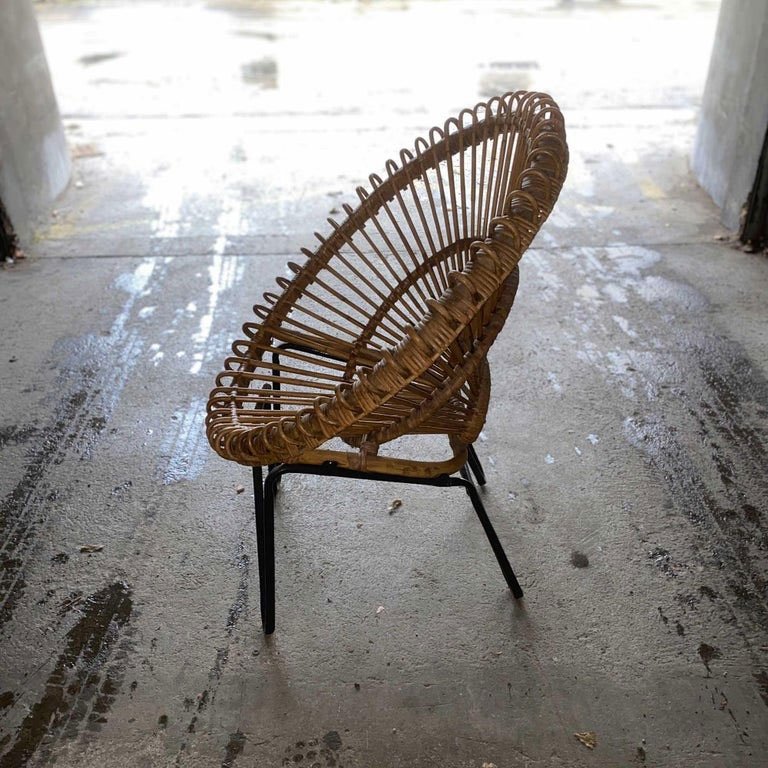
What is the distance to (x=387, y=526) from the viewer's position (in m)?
1.99

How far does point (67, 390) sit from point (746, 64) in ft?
9.92

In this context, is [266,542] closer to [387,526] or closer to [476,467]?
[387,526]

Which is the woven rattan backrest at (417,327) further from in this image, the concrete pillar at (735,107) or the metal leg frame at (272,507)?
the concrete pillar at (735,107)

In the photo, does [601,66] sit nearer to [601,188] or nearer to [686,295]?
[601,188]

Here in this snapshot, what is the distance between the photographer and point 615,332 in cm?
279

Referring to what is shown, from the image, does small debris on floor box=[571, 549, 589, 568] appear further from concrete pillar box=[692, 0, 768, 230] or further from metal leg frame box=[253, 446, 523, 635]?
concrete pillar box=[692, 0, 768, 230]

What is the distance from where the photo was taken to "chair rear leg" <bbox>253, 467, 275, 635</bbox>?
61.4 inches

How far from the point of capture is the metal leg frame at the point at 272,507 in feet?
4.95

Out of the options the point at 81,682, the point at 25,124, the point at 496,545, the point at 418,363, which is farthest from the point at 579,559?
the point at 25,124

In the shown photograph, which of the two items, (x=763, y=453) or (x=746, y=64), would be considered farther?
(x=746, y=64)

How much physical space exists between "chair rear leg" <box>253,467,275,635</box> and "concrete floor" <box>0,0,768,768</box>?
0.07 metres

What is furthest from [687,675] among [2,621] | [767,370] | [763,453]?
[2,621]

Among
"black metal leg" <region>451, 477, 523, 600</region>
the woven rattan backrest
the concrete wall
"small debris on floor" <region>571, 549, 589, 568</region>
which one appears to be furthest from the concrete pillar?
the concrete wall

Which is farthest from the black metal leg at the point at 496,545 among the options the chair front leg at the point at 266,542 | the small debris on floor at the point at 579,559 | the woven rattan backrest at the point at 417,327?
the chair front leg at the point at 266,542
